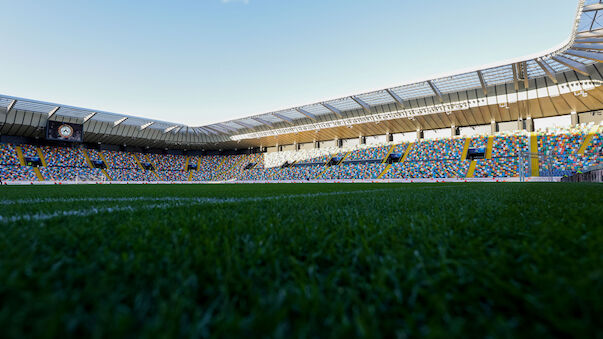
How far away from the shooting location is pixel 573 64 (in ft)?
58.9

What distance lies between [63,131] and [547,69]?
1623 inches

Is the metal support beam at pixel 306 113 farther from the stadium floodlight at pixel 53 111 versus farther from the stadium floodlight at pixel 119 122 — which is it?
the stadium floodlight at pixel 53 111

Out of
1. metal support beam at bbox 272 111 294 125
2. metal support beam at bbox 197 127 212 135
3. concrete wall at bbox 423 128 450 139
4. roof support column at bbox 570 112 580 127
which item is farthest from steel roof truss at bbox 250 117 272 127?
roof support column at bbox 570 112 580 127

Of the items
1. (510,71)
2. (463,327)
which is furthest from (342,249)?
(510,71)

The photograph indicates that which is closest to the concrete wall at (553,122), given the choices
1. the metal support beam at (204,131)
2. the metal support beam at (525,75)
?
the metal support beam at (525,75)

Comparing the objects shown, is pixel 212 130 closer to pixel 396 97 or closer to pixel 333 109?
pixel 333 109

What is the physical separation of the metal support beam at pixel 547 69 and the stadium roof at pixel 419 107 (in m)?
0.08

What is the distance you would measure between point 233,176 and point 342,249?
133 ft

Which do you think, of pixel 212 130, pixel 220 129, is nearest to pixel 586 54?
pixel 220 129

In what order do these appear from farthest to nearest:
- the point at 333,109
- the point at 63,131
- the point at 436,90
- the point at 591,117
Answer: the point at 333,109 < the point at 63,131 < the point at 591,117 < the point at 436,90

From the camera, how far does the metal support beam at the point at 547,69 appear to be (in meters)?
18.0

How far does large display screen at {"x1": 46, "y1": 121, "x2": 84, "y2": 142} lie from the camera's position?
26906mm

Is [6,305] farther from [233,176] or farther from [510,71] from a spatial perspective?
[233,176]

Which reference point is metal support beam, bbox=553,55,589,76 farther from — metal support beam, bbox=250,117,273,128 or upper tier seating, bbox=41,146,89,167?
upper tier seating, bbox=41,146,89,167
